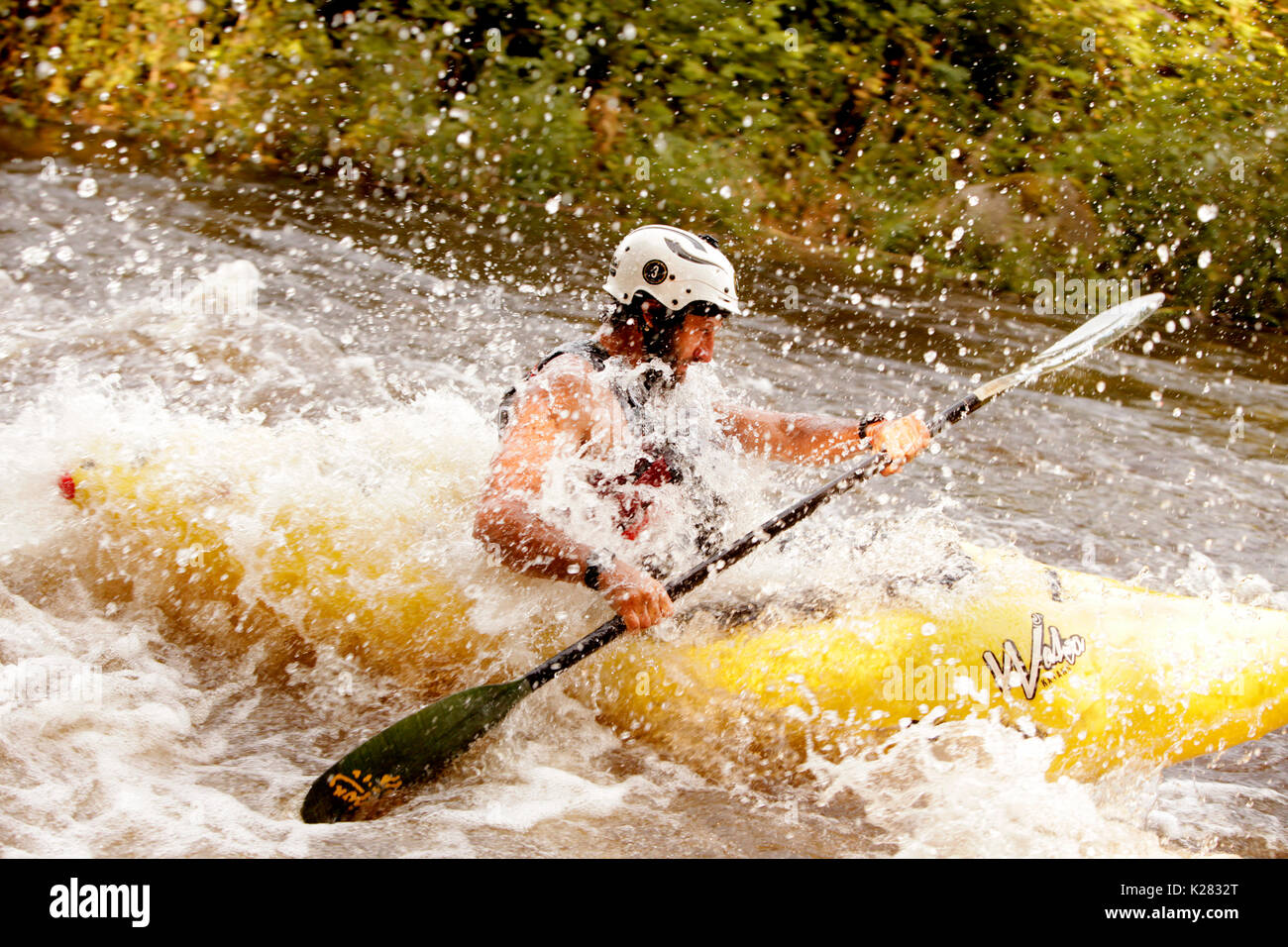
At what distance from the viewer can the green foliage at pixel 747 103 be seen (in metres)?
Answer: 8.92

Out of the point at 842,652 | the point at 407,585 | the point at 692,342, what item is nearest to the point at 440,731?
the point at 407,585

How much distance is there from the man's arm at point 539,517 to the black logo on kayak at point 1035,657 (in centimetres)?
87

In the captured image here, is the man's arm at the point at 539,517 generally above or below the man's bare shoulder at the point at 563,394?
below

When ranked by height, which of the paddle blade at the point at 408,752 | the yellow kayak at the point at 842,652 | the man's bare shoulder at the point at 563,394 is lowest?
the paddle blade at the point at 408,752

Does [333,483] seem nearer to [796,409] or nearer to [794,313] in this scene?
[796,409]

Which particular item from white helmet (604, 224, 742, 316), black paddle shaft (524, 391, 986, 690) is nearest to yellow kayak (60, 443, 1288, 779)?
black paddle shaft (524, 391, 986, 690)

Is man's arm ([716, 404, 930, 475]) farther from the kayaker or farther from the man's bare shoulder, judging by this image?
the man's bare shoulder

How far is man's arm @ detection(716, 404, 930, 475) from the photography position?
3367 mm

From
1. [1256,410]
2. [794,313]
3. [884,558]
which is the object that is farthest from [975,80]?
[884,558]

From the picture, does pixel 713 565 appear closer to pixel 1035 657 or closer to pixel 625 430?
pixel 625 430

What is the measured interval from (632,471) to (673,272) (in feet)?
1.74

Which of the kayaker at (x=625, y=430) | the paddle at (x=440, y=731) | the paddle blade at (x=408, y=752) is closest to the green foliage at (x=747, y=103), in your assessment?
the kayaker at (x=625, y=430)

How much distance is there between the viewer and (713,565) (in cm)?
294

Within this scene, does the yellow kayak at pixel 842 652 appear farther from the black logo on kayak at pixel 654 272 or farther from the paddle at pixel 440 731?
the black logo on kayak at pixel 654 272
